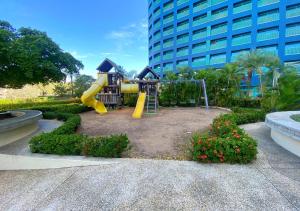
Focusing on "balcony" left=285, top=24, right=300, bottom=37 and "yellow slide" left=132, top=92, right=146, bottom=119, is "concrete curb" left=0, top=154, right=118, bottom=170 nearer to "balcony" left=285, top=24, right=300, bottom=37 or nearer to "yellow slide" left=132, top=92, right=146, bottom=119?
"yellow slide" left=132, top=92, right=146, bottom=119

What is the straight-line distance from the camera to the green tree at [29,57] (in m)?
4.43

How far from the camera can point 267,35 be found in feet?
92.4

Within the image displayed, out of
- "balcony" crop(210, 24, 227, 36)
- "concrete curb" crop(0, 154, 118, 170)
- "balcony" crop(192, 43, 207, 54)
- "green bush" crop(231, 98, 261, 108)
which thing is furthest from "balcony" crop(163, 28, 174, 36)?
"concrete curb" crop(0, 154, 118, 170)

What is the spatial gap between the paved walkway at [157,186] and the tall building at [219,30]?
24865 mm

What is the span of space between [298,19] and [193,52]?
17786 millimetres

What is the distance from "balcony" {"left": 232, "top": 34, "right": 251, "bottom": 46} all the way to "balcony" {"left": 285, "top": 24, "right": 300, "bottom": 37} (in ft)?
17.5

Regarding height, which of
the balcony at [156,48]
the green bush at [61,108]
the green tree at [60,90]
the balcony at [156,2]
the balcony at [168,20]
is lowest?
the green bush at [61,108]

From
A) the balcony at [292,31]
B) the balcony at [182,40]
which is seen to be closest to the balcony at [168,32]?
the balcony at [182,40]

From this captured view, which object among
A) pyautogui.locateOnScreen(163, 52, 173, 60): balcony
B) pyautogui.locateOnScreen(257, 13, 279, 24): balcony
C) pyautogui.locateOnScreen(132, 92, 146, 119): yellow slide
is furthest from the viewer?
pyautogui.locateOnScreen(163, 52, 173, 60): balcony

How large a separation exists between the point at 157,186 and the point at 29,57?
477cm

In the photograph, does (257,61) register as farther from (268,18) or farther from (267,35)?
(268,18)

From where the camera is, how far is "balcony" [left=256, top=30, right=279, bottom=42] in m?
27.5

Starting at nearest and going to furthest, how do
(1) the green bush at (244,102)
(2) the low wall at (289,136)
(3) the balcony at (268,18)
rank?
1. (2) the low wall at (289,136)
2. (1) the green bush at (244,102)
3. (3) the balcony at (268,18)

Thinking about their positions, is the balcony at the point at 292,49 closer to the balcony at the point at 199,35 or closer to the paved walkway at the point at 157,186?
the balcony at the point at 199,35
